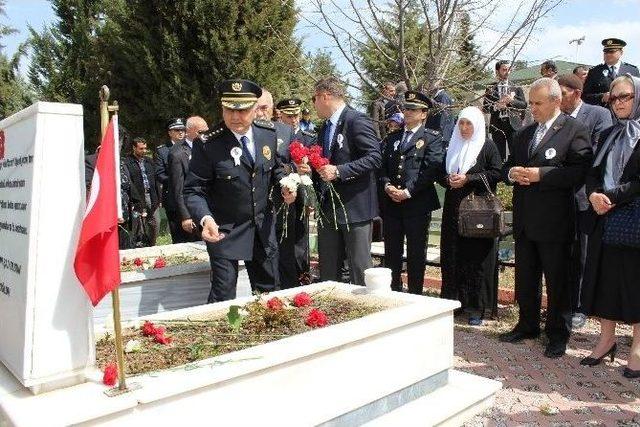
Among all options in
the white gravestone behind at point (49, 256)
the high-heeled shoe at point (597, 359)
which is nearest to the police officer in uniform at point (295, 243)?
the high-heeled shoe at point (597, 359)

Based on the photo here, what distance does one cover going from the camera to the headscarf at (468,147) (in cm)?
543

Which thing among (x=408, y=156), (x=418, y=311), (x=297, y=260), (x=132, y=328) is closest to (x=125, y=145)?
(x=297, y=260)

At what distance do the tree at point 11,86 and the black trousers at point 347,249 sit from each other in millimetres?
20424

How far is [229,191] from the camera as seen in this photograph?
4.45 m

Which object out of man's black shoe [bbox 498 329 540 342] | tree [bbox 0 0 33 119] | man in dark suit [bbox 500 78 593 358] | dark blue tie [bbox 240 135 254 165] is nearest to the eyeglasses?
man in dark suit [bbox 500 78 593 358]

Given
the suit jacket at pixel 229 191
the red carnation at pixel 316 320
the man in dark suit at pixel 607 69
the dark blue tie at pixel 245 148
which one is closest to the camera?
the red carnation at pixel 316 320

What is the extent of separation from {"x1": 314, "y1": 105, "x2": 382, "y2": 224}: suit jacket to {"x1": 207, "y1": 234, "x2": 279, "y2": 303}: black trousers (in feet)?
2.76

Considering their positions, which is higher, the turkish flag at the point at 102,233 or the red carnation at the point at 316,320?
the turkish flag at the point at 102,233

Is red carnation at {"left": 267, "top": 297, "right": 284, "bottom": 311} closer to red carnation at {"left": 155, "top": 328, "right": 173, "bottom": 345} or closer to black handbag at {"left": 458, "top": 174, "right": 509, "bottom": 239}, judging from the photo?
red carnation at {"left": 155, "top": 328, "right": 173, "bottom": 345}

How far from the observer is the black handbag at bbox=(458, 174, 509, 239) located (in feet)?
17.0

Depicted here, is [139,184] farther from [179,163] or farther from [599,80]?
[599,80]

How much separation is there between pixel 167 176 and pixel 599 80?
19.0ft

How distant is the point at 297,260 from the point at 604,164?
3.13 m

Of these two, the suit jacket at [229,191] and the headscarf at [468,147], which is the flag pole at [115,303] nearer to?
the suit jacket at [229,191]
